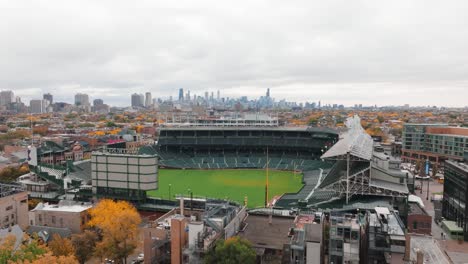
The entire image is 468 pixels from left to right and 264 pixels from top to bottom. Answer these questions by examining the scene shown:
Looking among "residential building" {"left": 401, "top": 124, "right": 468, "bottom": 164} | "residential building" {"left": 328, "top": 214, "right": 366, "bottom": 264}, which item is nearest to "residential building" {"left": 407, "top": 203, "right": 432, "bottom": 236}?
"residential building" {"left": 328, "top": 214, "right": 366, "bottom": 264}

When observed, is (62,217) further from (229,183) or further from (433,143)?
(433,143)

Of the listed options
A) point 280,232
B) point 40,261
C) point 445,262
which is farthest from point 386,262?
point 40,261

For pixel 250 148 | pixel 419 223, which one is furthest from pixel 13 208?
pixel 250 148

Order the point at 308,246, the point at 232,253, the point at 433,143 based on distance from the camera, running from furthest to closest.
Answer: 1. the point at 433,143
2. the point at 232,253
3. the point at 308,246

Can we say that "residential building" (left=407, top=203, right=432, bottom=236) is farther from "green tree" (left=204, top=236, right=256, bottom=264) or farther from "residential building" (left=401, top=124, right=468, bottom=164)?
"residential building" (left=401, top=124, right=468, bottom=164)

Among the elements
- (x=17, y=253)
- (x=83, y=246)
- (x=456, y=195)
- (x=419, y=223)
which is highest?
(x=456, y=195)

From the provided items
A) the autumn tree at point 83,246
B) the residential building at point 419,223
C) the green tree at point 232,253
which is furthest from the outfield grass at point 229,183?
the green tree at point 232,253

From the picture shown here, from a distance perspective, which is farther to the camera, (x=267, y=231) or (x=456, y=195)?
(x=456, y=195)

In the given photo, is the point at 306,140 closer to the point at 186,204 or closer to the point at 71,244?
the point at 186,204
